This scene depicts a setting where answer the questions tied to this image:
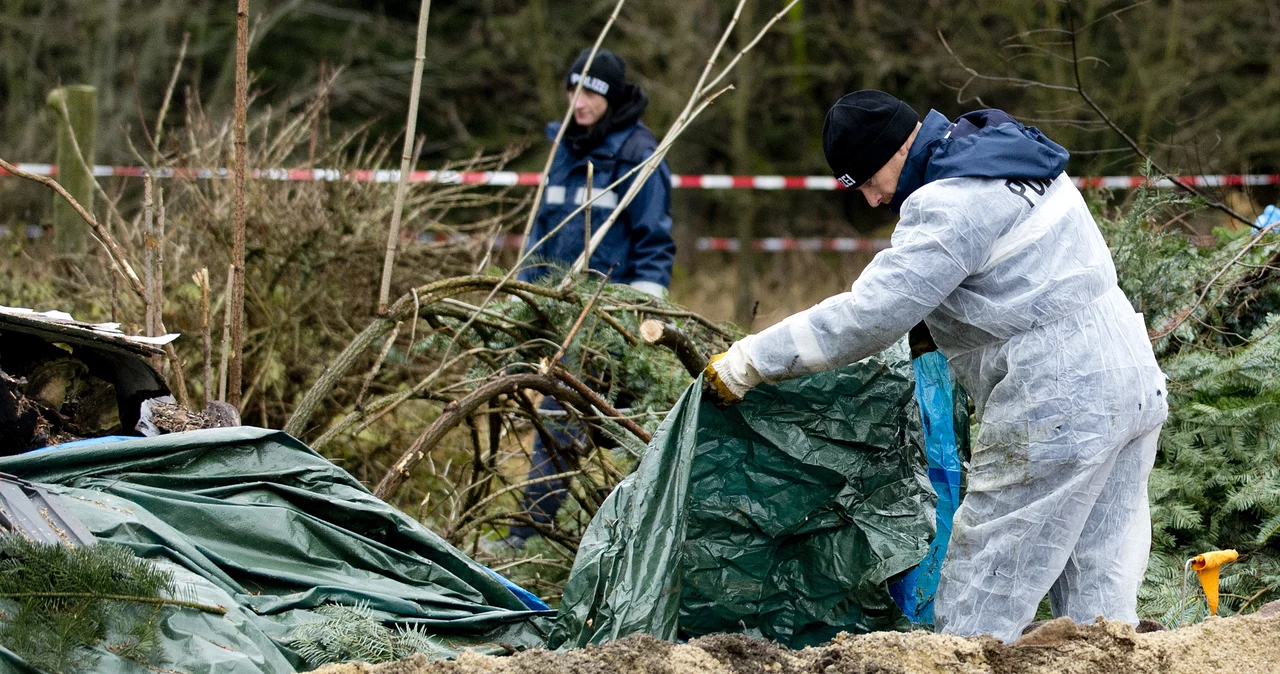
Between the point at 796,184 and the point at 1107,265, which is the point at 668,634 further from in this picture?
the point at 796,184

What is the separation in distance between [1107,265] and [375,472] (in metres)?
3.22

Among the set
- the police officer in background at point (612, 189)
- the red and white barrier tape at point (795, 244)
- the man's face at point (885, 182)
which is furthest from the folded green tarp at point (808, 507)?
the red and white barrier tape at point (795, 244)

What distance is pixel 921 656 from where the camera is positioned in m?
2.42

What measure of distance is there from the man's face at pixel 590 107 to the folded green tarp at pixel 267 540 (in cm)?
287

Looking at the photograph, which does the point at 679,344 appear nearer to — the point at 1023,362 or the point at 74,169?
the point at 1023,362

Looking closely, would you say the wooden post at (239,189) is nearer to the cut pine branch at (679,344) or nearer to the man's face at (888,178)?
the cut pine branch at (679,344)

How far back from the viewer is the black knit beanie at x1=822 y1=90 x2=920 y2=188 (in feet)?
9.57

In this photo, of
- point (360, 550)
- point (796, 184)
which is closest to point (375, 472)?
point (360, 550)

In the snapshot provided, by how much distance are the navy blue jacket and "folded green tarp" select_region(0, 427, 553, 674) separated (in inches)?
102

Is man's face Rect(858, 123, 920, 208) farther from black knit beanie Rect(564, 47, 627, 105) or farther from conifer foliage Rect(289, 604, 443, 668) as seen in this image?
black knit beanie Rect(564, 47, 627, 105)

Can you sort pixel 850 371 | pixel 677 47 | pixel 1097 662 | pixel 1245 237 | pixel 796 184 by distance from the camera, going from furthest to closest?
pixel 677 47 → pixel 796 184 → pixel 1245 237 → pixel 850 371 → pixel 1097 662

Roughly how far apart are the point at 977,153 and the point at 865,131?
0.87ft

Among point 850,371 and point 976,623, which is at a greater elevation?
point 850,371

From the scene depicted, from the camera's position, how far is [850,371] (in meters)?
3.26
